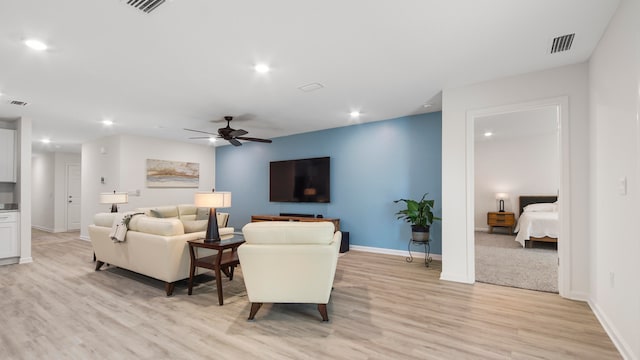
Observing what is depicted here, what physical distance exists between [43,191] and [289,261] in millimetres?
10860

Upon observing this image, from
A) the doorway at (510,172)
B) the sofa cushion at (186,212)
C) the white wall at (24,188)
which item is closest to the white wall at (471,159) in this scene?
the doorway at (510,172)

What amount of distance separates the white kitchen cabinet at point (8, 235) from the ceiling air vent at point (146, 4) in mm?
5055

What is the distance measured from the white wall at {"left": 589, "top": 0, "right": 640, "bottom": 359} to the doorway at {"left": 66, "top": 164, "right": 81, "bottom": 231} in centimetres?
1199

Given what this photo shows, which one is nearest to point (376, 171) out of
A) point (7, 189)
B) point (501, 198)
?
point (501, 198)

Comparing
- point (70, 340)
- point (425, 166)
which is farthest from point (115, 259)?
point (425, 166)

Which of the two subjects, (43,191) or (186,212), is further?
(43,191)

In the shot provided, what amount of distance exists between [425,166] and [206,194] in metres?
3.67

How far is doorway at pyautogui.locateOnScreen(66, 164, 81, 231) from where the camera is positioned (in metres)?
9.17

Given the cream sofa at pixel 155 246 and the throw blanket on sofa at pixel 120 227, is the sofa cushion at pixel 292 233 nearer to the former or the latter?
the cream sofa at pixel 155 246

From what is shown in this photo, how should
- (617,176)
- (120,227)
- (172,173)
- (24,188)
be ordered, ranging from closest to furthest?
(617,176) → (120,227) → (24,188) → (172,173)

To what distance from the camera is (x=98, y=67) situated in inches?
127

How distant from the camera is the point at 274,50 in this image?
289 centimetres

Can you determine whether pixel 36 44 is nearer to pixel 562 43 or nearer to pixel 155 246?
pixel 155 246

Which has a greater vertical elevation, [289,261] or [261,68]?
[261,68]
